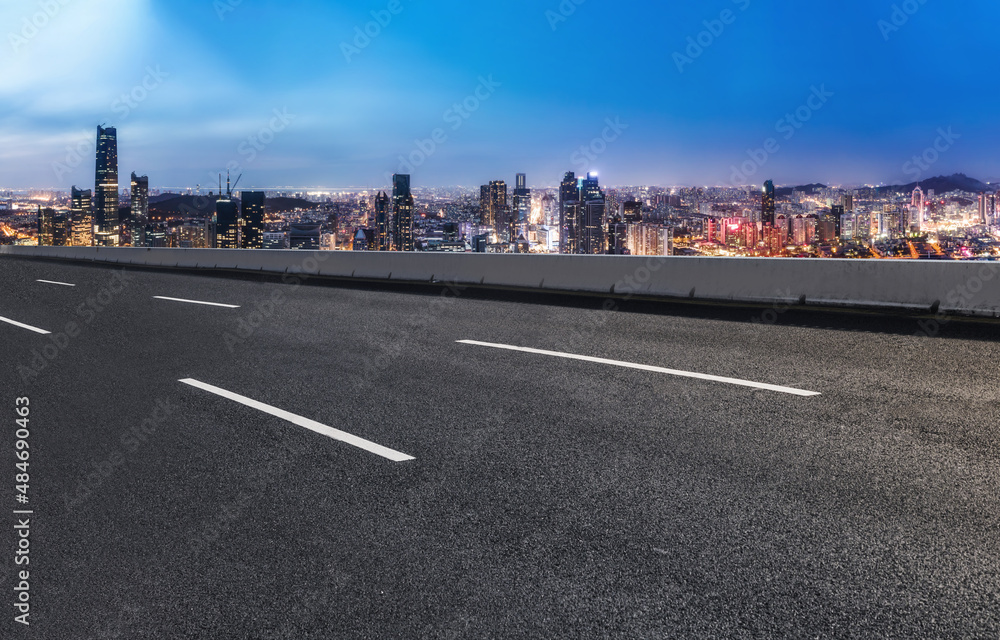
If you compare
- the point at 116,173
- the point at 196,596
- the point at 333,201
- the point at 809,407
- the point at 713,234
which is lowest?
the point at 196,596

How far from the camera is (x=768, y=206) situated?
2277 cm

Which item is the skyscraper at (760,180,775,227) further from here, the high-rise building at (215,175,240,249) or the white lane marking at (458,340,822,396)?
the high-rise building at (215,175,240,249)

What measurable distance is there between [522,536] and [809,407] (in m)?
2.99

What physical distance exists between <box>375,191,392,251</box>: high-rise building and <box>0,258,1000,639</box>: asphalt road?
99.9 ft

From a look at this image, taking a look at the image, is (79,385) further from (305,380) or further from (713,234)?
(713,234)

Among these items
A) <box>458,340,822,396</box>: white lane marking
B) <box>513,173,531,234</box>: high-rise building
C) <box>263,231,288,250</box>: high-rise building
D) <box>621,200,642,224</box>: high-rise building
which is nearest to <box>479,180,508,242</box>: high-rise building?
<box>513,173,531,234</box>: high-rise building

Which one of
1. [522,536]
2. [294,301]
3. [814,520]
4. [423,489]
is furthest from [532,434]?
[294,301]

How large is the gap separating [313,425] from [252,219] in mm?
36890

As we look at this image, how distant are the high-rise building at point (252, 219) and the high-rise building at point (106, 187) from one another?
18265 millimetres

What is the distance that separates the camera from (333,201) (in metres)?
46.2

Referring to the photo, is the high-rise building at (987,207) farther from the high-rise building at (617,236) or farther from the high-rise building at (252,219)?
the high-rise building at (252,219)

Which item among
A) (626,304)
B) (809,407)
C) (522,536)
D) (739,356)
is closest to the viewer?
(522,536)

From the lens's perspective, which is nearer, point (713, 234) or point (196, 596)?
point (196, 596)

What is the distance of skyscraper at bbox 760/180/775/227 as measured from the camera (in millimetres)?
19172
